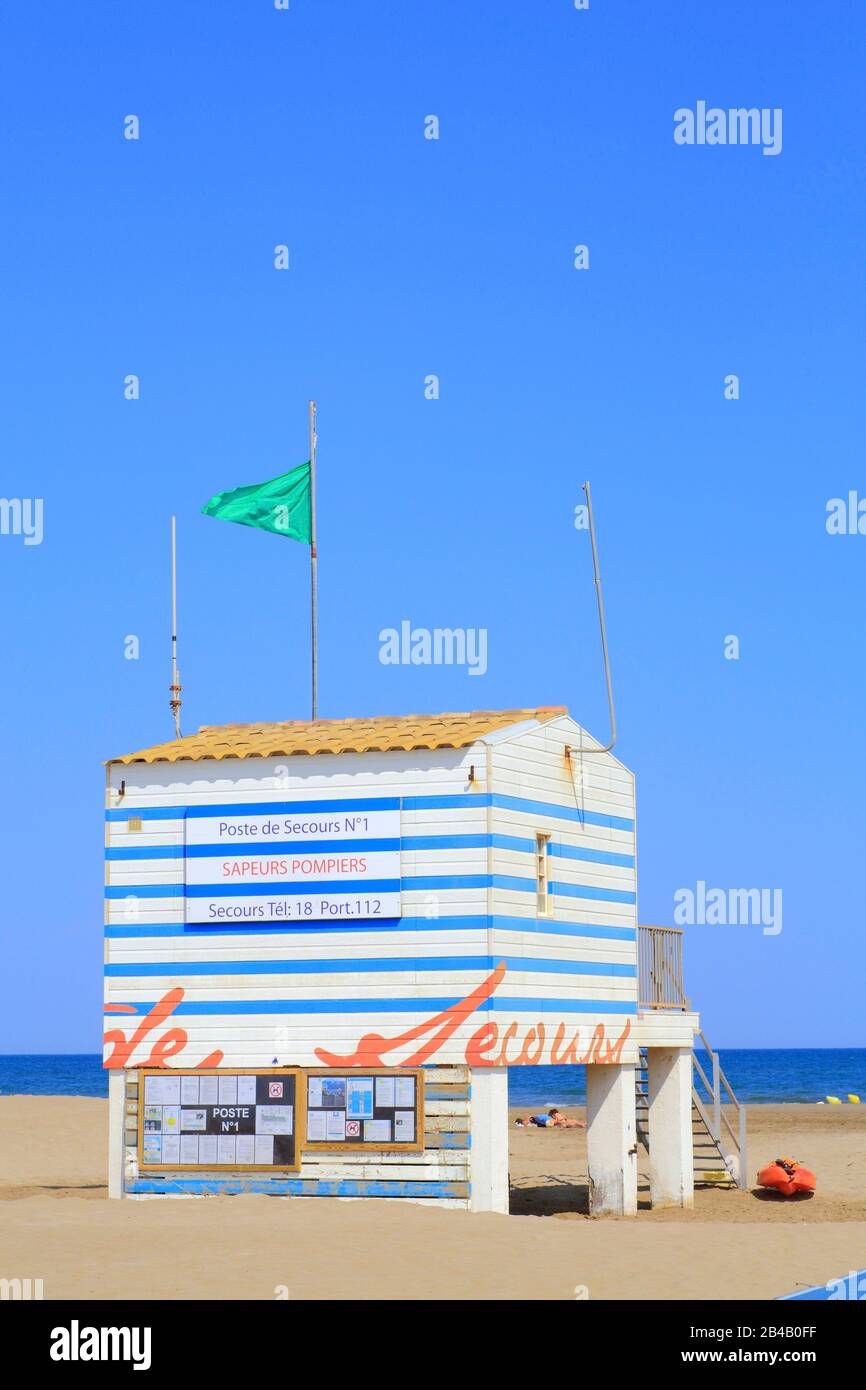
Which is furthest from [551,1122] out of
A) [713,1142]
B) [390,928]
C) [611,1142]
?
[390,928]

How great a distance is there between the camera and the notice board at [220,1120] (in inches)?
912

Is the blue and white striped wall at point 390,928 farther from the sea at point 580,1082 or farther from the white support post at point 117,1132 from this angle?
the sea at point 580,1082

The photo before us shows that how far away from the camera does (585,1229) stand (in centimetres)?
2073

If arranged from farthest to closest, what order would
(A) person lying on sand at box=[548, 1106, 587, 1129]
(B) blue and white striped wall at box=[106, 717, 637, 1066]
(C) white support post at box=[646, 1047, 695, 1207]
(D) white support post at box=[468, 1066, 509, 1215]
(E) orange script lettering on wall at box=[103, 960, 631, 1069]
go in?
(A) person lying on sand at box=[548, 1106, 587, 1129] → (C) white support post at box=[646, 1047, 695, 1207] → (B) blue and white striped wall at box=[106, 717, 637, 1066] → (E) orange script lettering on wall at box=[103, 960, 631, 1069] → (D) white support post at box=[468, 1066, 509, 1215]

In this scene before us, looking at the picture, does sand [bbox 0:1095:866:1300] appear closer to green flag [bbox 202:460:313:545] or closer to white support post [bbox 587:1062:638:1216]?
white support post [bbox 587:1062:638:1216]

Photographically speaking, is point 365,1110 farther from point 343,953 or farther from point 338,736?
point 338,736

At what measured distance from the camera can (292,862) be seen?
23.5 m

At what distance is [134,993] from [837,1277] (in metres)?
10.5

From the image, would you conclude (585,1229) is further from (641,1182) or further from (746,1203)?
(641,1182)

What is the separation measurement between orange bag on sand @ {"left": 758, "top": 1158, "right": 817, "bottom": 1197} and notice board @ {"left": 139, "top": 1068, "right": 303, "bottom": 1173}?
888cm

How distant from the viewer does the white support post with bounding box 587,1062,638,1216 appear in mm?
25938

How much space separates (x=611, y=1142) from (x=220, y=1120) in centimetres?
585

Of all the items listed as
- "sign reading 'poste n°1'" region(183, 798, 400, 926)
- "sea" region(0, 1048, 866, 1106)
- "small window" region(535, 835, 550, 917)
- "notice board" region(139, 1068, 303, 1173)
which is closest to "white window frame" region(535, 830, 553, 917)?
"small window" region(535, 835, 550, 917)

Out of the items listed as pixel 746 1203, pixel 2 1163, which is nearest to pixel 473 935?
pixel 746 1203
